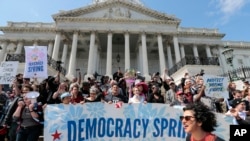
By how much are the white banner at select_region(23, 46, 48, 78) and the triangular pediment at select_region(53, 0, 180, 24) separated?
87.8 feet

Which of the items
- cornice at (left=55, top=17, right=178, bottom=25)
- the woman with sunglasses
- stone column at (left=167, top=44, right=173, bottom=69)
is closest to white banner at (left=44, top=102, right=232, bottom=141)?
the woman with sunglasses

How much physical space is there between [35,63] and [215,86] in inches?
269

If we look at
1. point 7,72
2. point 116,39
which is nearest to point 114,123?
point 7,72

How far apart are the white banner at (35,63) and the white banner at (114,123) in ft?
9.53

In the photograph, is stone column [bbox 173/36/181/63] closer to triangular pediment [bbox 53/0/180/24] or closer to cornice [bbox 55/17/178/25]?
cornice [bbox 55/17/178/25]

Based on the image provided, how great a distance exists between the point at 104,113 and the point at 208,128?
3400 mm

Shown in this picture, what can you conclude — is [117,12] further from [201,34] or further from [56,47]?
[201,34]

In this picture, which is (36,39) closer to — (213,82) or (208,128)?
(213,82)

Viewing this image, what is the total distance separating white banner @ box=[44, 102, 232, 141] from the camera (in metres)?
5.70

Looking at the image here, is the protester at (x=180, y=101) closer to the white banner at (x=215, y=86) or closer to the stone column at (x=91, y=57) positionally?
the white banner at (x=215, y=86)

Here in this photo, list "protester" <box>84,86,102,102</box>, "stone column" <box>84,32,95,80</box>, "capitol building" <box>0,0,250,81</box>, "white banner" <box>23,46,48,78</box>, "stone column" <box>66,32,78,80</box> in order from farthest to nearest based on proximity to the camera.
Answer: "capitol building" <box>0,0,250,81</box> → "stone column" <box>84,32,95,80</box> → "stone column" <box>66,32,78,80</box> → "white banner" <box>23,46,48,78</box> → "protester" <box>84,86,102,102</box>

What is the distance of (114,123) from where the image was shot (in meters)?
5.93

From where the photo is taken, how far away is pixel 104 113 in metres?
6.04

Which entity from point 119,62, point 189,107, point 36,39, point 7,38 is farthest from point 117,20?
point 189,107
